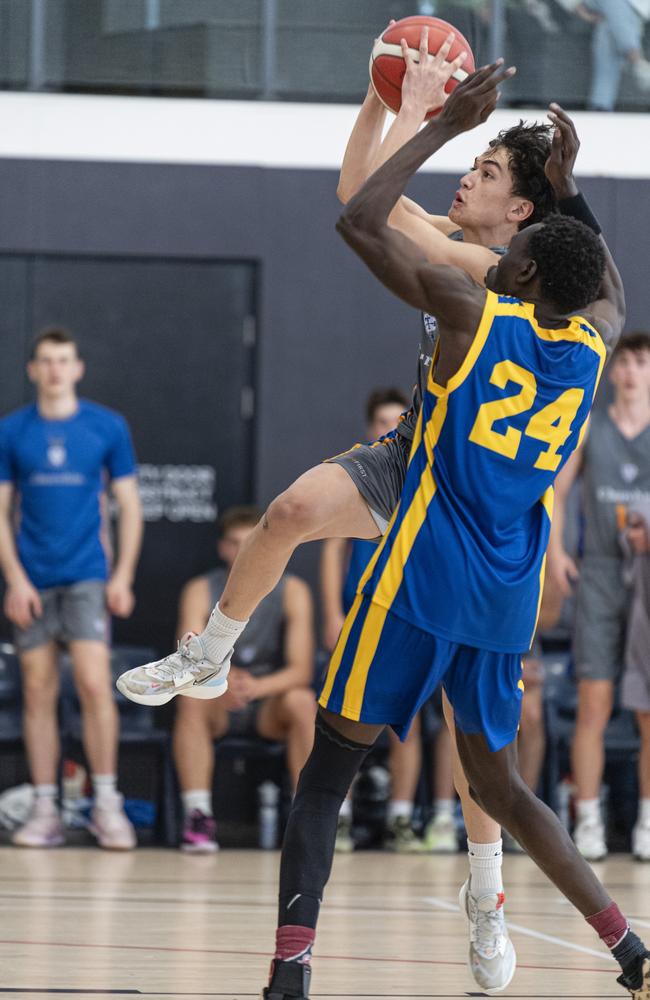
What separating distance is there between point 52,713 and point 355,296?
280 cm

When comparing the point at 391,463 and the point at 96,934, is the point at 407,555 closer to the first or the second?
the point at 391,463

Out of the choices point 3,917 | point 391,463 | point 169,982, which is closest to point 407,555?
point 391,463

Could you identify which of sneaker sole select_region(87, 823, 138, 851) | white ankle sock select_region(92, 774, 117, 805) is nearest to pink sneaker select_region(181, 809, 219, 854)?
sneaker sole select_region(87, 823, 138, 851)

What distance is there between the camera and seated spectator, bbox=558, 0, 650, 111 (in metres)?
8.91

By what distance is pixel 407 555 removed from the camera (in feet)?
11.2

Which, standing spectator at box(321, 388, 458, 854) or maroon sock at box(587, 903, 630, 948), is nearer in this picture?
maroon sock at box(587, 903, 630, 948)

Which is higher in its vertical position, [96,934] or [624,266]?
[624,266]

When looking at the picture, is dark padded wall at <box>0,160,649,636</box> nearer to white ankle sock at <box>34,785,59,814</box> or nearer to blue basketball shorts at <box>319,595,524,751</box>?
white ankle sock at <box>34,785,59,814</box>

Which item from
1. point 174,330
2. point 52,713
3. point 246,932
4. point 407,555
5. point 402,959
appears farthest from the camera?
point 174,330

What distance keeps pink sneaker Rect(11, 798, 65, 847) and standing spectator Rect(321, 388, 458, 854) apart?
4.14 feet

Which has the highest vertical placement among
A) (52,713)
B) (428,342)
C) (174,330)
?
(428,342)

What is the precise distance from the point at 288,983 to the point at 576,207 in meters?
1.83

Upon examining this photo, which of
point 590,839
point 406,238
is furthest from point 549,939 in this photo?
point 406,238

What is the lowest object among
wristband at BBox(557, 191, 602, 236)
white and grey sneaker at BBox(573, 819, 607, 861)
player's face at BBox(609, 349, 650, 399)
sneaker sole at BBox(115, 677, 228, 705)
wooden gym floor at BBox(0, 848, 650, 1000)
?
white and grey sneaker at BBox(573, 819, 607, 861)
